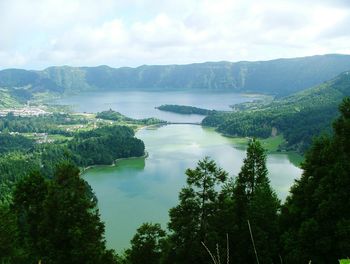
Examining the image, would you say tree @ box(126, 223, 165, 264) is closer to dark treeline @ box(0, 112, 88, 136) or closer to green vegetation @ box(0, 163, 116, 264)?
green vegetation @ box(0, 163, 116, 264)

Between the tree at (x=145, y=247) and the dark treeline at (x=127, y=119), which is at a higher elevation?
the tree at (x=145, y=247)

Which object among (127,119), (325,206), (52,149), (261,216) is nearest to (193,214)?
(261,216)

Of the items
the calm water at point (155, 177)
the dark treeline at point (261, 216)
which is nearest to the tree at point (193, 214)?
the dark treeline at point (261, 216)

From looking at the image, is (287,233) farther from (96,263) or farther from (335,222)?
(96,263)

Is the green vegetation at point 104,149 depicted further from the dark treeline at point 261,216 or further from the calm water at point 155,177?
the dark treeline at point 261,216

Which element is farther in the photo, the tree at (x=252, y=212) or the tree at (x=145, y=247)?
the tree at (x=145, y=247)

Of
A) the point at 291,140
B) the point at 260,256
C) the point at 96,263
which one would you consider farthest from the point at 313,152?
the point at 291,140
